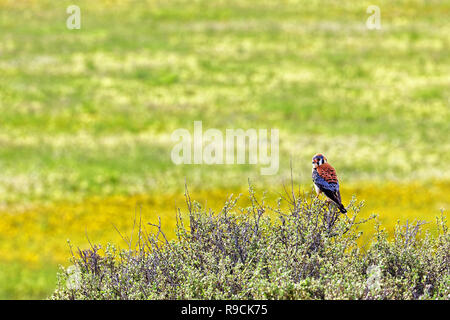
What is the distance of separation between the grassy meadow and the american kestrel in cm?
970

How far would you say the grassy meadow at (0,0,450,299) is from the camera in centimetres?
2759

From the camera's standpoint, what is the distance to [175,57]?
53.6 m

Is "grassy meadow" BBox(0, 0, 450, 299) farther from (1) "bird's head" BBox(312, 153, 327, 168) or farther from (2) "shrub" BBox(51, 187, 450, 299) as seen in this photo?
(1) "bird's head" BBox(312, 153, 327, 168)

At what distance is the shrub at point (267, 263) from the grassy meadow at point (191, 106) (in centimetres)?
901

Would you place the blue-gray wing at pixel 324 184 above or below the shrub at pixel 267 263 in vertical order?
above

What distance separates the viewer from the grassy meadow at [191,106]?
27.6 metres

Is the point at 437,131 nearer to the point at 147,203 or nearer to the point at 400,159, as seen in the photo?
the point at 400,159

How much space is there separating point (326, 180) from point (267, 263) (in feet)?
3.19

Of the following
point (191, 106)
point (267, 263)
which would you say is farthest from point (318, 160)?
point (191, 106)

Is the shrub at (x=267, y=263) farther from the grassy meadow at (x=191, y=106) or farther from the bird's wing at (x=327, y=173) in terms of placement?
the grassy meadow at (x=191, y=106)

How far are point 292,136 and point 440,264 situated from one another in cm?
3210

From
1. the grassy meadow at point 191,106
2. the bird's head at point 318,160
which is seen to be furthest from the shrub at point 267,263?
the grassy meadow at point 191,106

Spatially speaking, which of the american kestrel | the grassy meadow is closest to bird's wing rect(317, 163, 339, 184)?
the american kestrel
